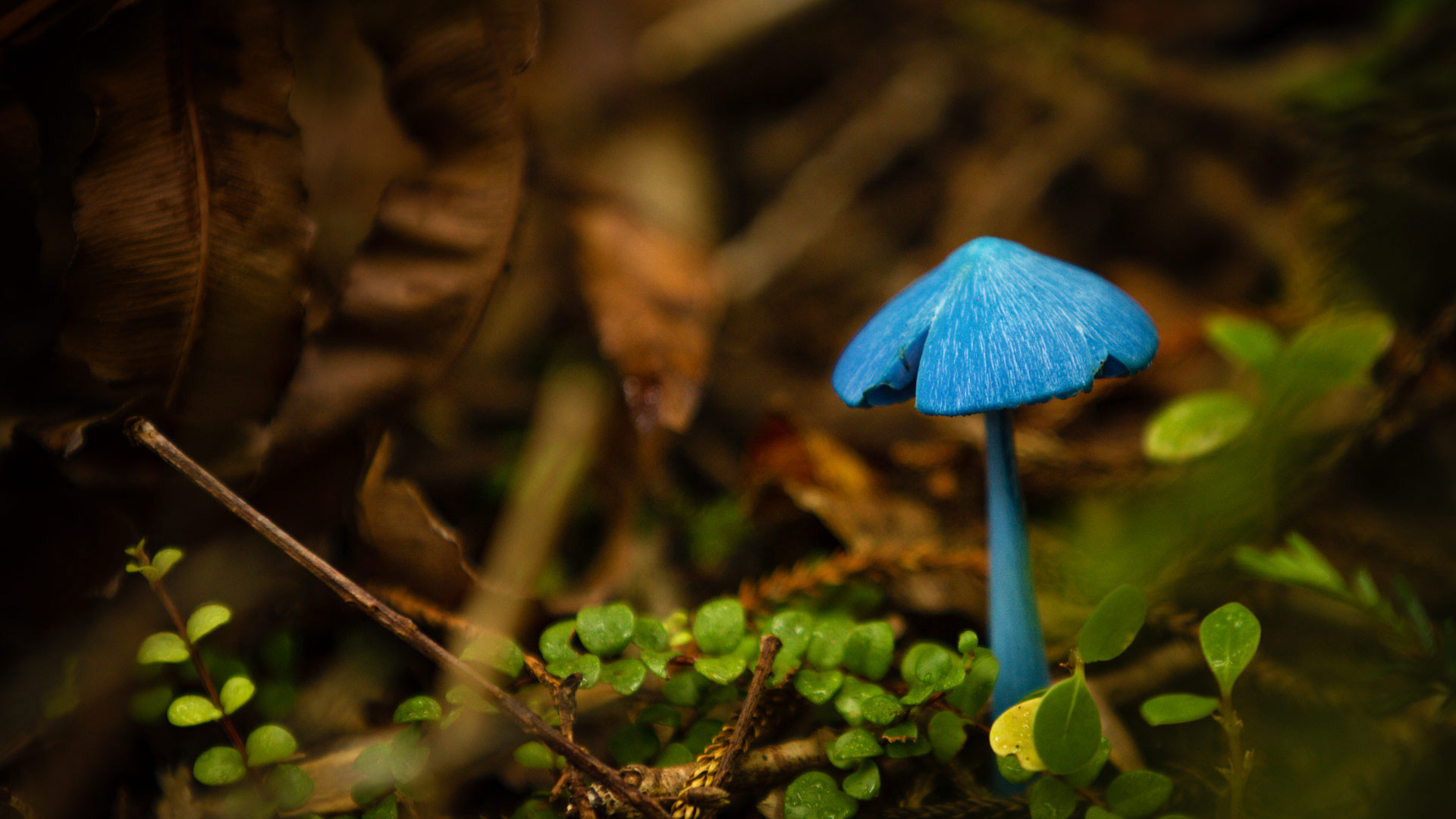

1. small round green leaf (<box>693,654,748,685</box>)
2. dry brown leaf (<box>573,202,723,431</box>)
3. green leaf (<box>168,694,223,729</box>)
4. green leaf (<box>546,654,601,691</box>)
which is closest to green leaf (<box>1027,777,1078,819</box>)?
small round green leaf (<box>693,654,748,685</box>)

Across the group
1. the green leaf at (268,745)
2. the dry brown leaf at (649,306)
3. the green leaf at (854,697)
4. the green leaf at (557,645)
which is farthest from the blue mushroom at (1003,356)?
the green leaf at (268,745)

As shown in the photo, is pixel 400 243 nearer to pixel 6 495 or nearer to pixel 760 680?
pixel 6 495

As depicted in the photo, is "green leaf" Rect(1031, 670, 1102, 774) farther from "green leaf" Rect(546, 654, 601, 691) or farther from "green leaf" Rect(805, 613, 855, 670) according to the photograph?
"green leaf" Rect(546, 654, 601, 691)

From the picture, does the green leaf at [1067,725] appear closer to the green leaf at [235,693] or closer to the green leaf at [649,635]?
the green leaf at [649,635]

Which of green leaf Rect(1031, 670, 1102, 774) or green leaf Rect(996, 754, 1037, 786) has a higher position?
green leaf Rect(1031, 670, 1102, 774)

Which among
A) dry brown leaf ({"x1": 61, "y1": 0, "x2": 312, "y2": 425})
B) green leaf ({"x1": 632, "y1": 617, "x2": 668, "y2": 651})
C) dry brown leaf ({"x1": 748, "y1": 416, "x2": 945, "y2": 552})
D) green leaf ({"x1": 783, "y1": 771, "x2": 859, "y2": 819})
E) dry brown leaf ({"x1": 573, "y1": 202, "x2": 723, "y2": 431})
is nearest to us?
green leaf ({"x1": 783, "y1": 771, "x2": 859, "y2": 819})
